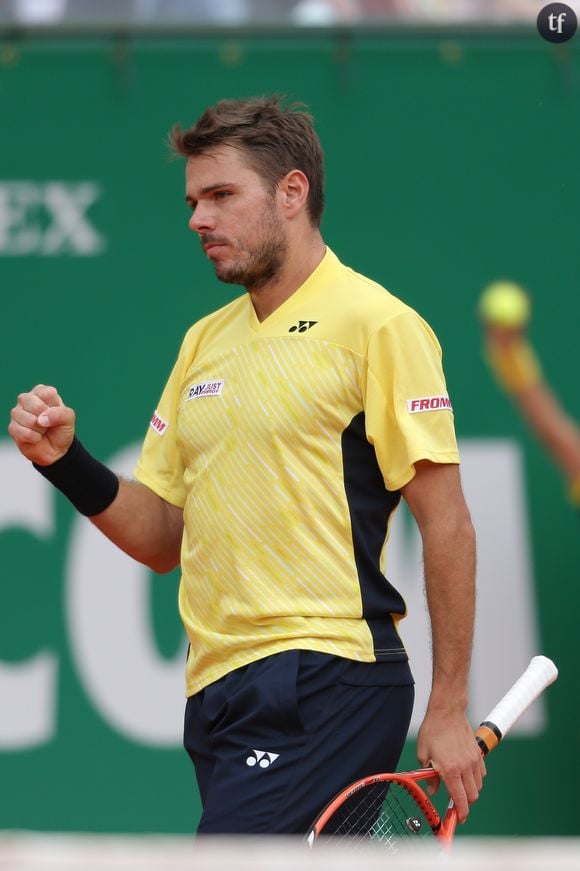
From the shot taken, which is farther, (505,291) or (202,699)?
(505,291)

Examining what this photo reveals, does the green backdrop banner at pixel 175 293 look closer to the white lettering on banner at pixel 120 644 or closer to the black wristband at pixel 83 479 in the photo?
the white lettering on banner at pixel 120 644

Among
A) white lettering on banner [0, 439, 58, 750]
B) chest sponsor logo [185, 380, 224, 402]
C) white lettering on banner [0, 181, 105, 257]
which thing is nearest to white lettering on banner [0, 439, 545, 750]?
white lettering on banner [0, 439, 58, 750]

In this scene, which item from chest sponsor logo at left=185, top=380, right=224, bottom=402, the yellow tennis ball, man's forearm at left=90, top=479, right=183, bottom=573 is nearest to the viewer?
chest sponsor logo at left=185, top=380, right=224, bottom=402

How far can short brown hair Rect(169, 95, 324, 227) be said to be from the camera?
259cm

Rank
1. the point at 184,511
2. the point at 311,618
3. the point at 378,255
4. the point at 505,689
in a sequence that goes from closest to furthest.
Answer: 1. the point at 311,618
2. the point at 184,511
3. the point at 505,689
4. the point at 378,255

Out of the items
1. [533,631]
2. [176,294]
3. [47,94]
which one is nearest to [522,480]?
[533,631]

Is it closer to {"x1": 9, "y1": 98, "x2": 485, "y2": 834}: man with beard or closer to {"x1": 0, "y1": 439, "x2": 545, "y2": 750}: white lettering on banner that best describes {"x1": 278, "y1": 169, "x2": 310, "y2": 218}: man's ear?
{"x1": 9, "y1": 98, "x2": 485, "y2": 834}: man with beard

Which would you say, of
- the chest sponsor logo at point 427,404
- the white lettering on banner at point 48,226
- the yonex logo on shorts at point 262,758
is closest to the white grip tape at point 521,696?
the yonex logo on shorts at point 262,758

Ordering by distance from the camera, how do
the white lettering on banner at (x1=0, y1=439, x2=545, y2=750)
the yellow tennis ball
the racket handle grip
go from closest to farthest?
the racket handle grip, the white lettering on banner at (x1=0, y1=439, x2=545, y2=750), the yellow tennis ball

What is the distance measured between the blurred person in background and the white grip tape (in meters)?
1.12

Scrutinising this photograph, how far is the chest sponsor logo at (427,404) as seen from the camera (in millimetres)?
2381

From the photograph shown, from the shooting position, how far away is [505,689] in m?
3.62

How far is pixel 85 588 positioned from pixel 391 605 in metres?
1.48

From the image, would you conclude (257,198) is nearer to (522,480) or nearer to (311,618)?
(311,618)
